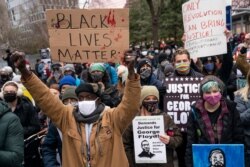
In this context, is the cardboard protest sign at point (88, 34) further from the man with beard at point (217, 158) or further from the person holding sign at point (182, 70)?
the man with beard at point (217, 158)

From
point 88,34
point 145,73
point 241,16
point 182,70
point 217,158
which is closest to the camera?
point 217,158

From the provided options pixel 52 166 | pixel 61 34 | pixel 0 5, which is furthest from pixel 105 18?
pixel 0 5

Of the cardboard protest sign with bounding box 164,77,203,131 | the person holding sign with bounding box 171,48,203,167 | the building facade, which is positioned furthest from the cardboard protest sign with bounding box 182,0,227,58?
the building facade

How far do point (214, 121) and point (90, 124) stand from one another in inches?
50.0

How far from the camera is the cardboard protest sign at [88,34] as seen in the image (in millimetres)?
4648

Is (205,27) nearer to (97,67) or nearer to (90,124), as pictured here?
(97,67)

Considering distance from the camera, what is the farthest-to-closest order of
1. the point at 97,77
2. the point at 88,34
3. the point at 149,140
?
the point at 97,77 < the point at 88,34 < the point at 149,140

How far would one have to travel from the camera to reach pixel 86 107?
3.55 m

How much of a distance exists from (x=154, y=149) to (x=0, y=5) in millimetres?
34401

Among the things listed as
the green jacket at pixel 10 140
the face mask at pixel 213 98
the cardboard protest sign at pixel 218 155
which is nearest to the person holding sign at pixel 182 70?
the face mask at pixel 213 98

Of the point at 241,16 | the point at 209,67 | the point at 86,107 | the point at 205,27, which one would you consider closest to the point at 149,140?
the point at 86,107

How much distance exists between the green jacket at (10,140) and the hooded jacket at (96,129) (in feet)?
1.01

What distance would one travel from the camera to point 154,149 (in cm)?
430

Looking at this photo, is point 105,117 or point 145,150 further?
point 145,150
